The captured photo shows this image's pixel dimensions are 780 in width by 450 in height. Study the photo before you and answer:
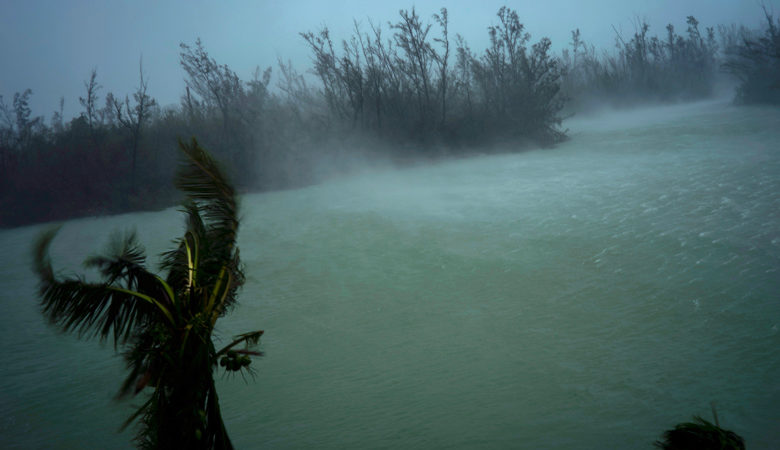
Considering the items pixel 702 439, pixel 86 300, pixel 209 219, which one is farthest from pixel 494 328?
pixel 86 300

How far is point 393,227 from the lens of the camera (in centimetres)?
877

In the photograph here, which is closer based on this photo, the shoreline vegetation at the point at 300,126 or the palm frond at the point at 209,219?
the palm frond at the point at 209,219

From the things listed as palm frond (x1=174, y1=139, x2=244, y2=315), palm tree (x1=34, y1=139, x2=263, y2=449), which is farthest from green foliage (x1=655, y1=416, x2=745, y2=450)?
palm frond (x1=174, y1=139, x2=244, y2=315)

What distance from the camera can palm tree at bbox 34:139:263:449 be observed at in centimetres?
246

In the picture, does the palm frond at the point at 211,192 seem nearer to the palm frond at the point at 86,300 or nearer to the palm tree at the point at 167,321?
the palm tree at the point at 167,321

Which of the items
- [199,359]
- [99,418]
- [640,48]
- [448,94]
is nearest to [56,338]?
[99,418]

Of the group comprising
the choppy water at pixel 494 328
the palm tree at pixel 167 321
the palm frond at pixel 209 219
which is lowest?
the choppy water at pixel 494 328

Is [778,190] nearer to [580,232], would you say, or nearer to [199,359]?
[580,232]

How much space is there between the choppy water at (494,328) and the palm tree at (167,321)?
3.35ft

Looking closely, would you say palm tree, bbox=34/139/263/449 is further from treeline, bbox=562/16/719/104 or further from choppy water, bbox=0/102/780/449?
treeline, bbox=562/16/719/104

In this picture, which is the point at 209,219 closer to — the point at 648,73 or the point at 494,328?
the point at 494,328

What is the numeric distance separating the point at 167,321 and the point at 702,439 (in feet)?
7.53

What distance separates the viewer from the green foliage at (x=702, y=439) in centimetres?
186

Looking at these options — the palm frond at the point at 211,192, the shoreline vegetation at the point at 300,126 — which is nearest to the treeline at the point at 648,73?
the shoreline vegetation at the point at 300,126
